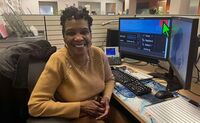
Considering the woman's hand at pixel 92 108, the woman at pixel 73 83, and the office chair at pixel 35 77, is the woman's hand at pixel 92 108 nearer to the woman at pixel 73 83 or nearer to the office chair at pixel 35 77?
the woman at pixel 73 83

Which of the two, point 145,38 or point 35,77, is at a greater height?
point 145,38

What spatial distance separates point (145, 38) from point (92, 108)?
88cm

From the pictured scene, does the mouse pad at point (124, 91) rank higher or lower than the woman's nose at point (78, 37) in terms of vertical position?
lower

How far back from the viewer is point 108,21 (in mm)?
2180

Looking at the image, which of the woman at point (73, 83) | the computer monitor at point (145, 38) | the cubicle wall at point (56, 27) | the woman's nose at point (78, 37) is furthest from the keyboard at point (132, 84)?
the cubicle wall at point (56, 27)

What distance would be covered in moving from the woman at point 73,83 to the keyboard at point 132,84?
0.49 ft

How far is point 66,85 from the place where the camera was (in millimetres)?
1060

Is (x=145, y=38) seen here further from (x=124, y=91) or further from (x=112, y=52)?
(x=124, y=91)

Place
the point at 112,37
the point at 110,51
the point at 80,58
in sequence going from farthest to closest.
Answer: the point at 112,37 → the point at 110,51 → the point at 80,58

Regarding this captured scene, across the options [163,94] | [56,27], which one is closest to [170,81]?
[163,94]

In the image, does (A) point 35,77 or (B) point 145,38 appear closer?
(A) point 35,77

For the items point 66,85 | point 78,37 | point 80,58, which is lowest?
point 66,85

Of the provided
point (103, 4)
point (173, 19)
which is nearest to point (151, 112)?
point (173, 19)

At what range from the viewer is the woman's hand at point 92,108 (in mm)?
1012
